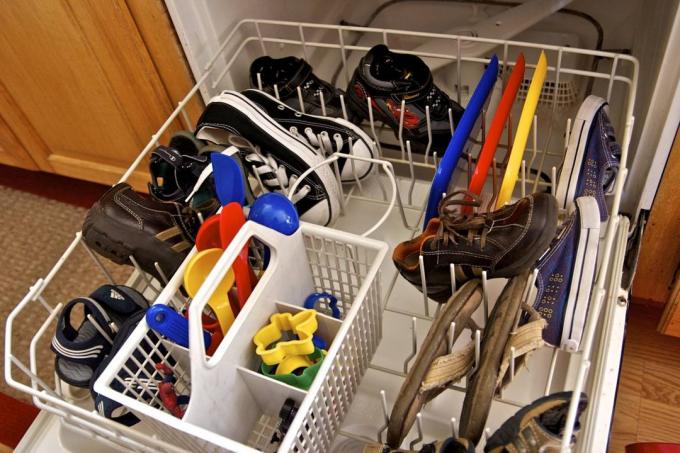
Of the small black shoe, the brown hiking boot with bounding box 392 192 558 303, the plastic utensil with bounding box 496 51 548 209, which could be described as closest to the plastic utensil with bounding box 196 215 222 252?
the small black shoe

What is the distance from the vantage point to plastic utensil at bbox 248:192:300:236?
25.4 inches

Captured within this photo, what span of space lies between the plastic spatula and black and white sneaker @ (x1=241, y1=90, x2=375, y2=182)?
26cm

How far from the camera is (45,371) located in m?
1.25

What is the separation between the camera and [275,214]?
25.5 inches

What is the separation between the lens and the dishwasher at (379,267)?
615mm

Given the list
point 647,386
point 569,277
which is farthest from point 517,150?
point 647,386

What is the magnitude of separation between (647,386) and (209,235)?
820mm

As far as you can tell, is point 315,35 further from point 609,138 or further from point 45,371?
point 45,371

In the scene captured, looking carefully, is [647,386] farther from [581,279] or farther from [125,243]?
[125,243]

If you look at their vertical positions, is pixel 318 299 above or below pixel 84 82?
below

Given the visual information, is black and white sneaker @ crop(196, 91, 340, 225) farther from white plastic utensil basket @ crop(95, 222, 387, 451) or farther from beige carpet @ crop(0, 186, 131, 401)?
beige carpet @ crop(0, 186, 131, 401)

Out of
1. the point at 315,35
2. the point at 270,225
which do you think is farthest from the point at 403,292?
the point at 315,35

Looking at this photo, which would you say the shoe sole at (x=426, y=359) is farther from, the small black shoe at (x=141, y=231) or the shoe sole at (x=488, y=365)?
the small black shoe at (x=141, y=231)

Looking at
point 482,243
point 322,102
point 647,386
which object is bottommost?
point 482,243
